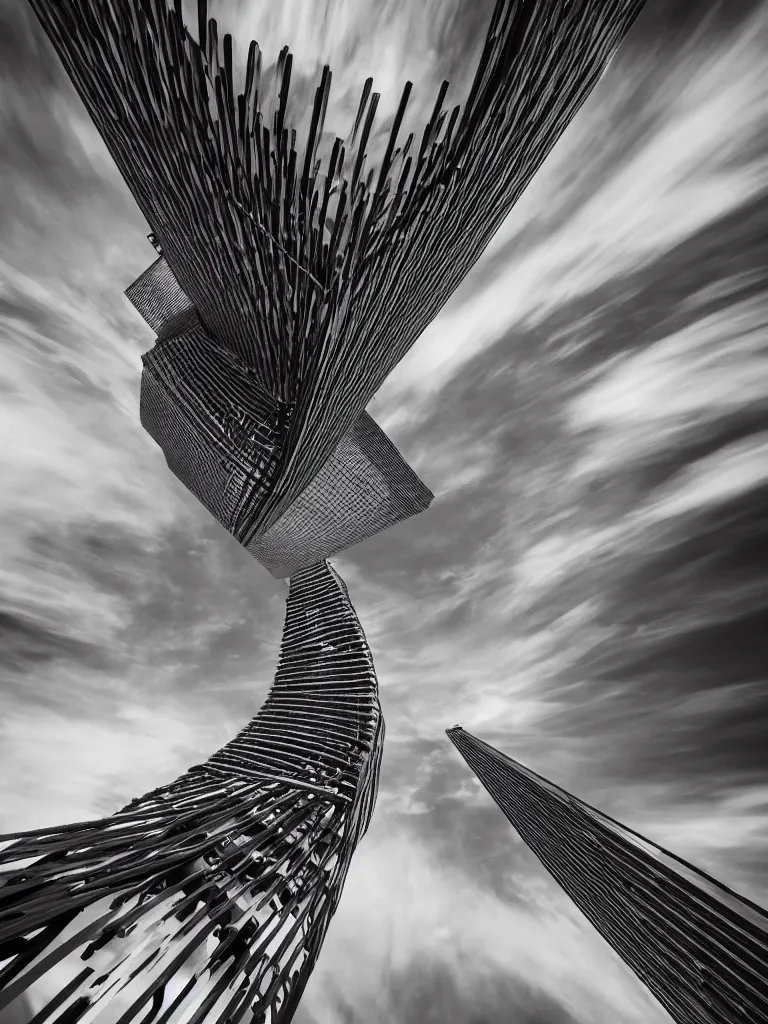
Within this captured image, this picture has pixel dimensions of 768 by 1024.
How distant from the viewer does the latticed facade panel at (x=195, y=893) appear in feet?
19.2

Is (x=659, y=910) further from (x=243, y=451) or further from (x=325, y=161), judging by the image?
(x=325, y=161)

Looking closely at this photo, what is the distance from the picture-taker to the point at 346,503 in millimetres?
54594

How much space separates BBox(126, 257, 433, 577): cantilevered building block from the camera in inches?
1162

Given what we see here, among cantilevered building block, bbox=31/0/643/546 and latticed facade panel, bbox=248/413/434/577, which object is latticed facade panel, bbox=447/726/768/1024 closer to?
cantilevered building block, bbox=31/0/643/546

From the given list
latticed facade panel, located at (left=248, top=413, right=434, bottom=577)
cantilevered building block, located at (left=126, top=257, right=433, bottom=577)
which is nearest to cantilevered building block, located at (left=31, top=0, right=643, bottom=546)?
cantilevered building block, located at (left=126, top=257, right=433, bottom=577)

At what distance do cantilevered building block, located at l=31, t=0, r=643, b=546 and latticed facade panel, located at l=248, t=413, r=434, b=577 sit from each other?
33.1 meters

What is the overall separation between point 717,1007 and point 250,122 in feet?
111

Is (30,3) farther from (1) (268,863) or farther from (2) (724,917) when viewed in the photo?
(2) (724,917)

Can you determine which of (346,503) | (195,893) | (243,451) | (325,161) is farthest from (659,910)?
(346,503)

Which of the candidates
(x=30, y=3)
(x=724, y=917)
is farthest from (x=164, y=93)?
(x=724, y=917)

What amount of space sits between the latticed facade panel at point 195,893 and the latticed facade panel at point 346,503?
31.5 metres

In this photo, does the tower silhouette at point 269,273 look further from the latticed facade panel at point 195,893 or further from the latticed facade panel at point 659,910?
the latticed facade panel at point 659,910

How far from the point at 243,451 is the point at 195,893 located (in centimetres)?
2450

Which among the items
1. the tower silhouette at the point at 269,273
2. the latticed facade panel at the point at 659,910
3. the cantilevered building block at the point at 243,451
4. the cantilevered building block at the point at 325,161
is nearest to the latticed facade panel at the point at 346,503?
the cantilevered building block at the point at 243,451
